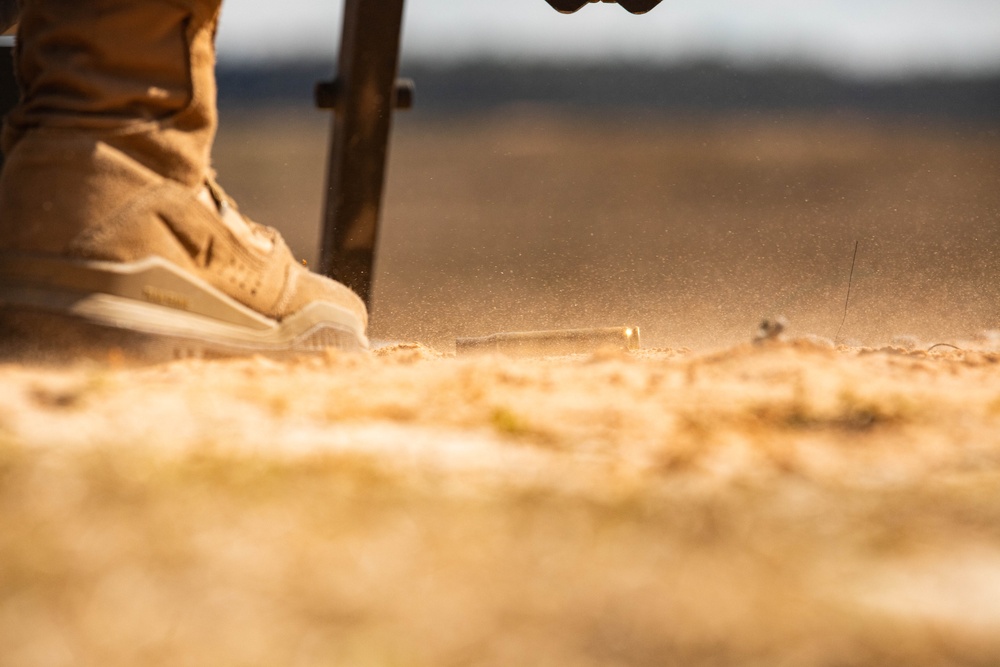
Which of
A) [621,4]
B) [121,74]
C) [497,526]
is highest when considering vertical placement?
[621,4]

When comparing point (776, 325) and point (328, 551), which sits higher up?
point (776, 325)

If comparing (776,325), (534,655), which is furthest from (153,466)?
(776,325)

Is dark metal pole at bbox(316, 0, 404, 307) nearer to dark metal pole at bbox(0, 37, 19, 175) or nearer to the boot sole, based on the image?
dark metal pole at bbox(0, 37, 19, 175)

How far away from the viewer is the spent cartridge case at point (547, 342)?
214 centimetres

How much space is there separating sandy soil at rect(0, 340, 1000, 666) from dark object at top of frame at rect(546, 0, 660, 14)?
117 cm

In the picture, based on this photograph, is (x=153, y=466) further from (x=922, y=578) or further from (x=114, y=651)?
(x=922, y=578)

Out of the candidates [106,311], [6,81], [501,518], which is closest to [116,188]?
[106,311]

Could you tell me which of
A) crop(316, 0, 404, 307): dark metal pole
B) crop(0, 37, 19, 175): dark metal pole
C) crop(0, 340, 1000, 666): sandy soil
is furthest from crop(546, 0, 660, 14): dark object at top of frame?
crop(0, 37, 19, 175): dark metal pole

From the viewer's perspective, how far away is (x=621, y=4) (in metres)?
1.81

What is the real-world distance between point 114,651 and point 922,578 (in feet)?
1.63

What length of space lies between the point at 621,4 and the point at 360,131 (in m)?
1.08

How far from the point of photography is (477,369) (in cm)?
108

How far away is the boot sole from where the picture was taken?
1.15 metres

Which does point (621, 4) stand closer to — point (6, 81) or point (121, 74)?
point (121, 74)
